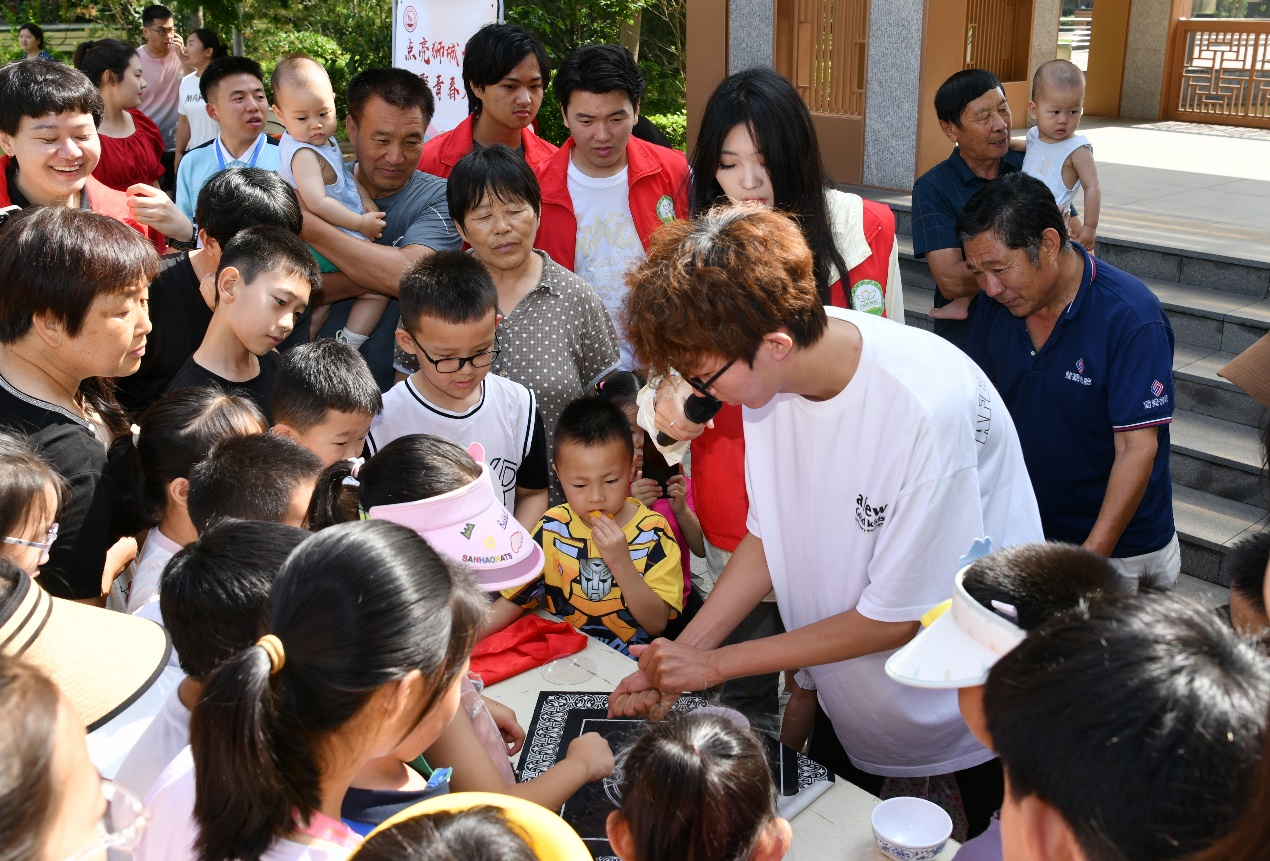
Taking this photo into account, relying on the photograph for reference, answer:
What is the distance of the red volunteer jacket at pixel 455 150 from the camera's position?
3.70 m

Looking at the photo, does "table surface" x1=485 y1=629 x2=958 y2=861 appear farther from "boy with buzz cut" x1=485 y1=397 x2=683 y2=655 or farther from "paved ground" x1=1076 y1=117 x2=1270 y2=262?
"paved ground" x1=1076 y1=117 x2=1270 y2=262

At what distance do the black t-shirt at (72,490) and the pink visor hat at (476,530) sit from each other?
2.13 feet

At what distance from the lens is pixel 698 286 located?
162 cm

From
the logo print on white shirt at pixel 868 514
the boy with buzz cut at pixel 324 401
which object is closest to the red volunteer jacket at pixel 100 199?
the boy with buzz cut at pixel 324 401

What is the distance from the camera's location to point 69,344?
6.84ft

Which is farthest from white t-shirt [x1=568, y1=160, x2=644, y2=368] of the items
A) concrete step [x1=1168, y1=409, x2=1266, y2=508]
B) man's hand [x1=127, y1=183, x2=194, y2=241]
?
concrete step [x1=1168, y1=409, x2=1266, y2=508]

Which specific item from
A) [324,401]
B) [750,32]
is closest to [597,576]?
[324,401]

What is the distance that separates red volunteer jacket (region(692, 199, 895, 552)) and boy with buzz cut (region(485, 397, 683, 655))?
141 mm

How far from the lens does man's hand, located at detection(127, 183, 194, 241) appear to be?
295 centimetres

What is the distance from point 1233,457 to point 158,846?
12.6 ft

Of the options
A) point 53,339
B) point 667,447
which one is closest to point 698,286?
point 667,447

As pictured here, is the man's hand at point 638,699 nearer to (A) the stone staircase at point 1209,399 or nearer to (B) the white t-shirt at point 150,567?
(B) the white t-shirt at point 150,567

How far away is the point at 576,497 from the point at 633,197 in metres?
1.22

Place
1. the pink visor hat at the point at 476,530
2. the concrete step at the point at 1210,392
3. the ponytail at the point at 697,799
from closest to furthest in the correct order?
the ponytail at the point at 697,799, the pink visor hat at the point at 476,530, the concrete step at the point at 1210,392
